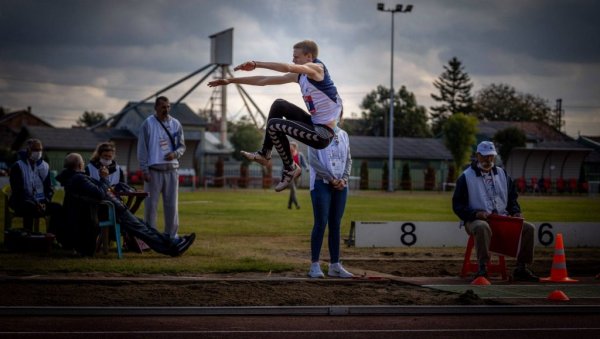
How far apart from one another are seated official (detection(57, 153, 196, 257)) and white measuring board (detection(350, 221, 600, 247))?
410cm

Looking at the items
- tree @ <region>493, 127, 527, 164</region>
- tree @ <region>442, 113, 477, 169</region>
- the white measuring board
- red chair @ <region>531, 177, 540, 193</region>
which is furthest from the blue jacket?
tree @ <region>442, 113, 477, 169</region>

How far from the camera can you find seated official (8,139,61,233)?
1498 cm

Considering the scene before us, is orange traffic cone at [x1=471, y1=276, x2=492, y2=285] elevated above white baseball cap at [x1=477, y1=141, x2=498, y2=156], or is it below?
below

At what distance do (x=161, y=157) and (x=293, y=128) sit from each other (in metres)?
4.60

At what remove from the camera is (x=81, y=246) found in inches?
531

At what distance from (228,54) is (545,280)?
A: 69.2 metres

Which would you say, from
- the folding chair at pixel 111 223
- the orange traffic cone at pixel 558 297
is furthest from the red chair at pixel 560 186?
the orange traffic cone at pixel 558 297

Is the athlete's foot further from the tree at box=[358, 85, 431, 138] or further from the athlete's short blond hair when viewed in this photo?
A: the tree at box=[358, 85, 431, 138]

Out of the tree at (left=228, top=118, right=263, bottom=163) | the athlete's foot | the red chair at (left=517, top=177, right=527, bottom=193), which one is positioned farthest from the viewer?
the tree at (left=228, top=118, right=263, bottom=163)

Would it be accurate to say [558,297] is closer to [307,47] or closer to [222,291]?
[222,291]

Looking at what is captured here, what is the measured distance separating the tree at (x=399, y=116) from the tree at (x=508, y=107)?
8.84 meters

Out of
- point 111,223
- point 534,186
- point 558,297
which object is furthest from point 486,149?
point 534,186

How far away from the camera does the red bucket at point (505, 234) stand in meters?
11.4

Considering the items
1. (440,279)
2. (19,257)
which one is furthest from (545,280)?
(19,257)
